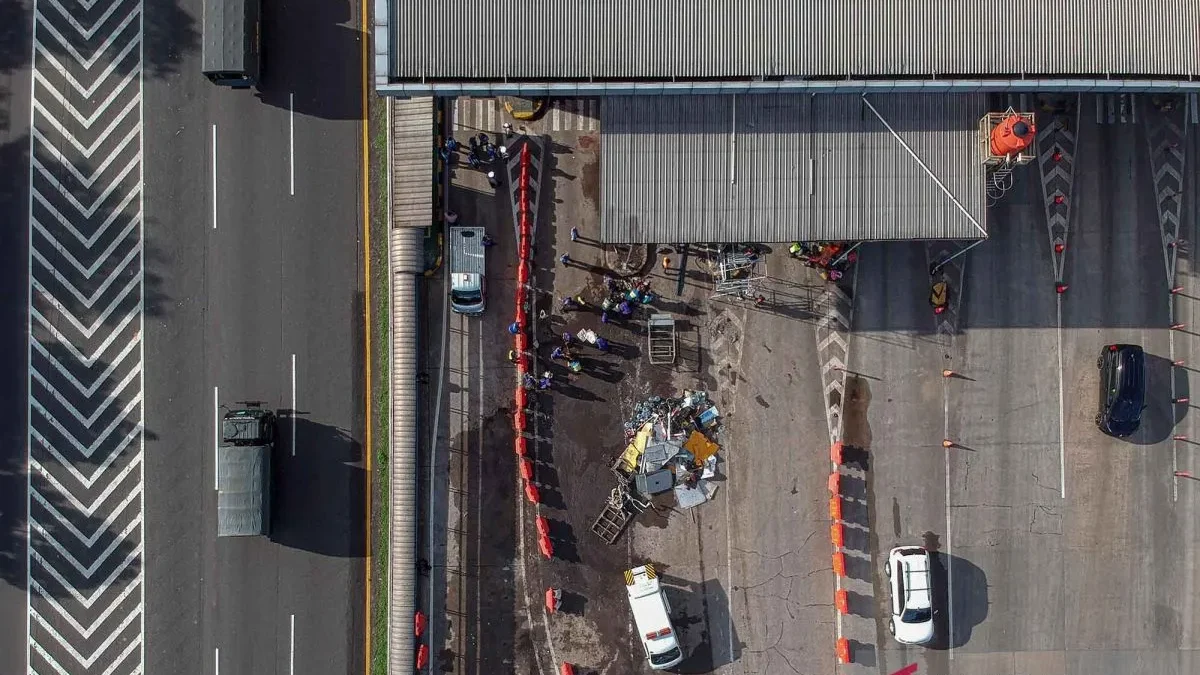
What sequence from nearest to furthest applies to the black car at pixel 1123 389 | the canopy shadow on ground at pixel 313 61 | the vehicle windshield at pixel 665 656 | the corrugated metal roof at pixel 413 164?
the black car at pixel 1123 389 < the corrugated metal roof at pixel 413 164 < the vehicle windshield at pixel 665 656 < the canopy shadow on ground at pixel 313 61

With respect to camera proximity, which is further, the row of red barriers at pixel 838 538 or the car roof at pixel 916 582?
the row of red barriers at pixel 838 538

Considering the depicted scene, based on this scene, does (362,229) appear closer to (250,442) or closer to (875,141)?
(250,442)

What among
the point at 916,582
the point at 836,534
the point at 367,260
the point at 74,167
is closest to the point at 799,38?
the point at 367,260

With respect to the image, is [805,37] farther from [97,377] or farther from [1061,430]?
[97,377]

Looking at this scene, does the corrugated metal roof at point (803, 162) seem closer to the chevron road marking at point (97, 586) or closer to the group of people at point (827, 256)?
the group of people at point (827, 256)

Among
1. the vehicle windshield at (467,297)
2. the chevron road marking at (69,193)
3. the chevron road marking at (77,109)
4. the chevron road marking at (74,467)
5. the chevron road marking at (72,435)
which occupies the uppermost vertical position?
the chevron road marking at (77,109)

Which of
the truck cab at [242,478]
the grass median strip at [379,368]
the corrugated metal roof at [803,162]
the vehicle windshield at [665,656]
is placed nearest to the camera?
the corrugated metal roof at [803,162]

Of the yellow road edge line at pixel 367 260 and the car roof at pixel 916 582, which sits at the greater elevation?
the yellow road edge line at pixel 367 260

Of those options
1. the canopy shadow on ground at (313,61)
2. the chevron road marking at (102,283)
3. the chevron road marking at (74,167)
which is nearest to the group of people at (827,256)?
the canopy shadow on ground at (313,61)
